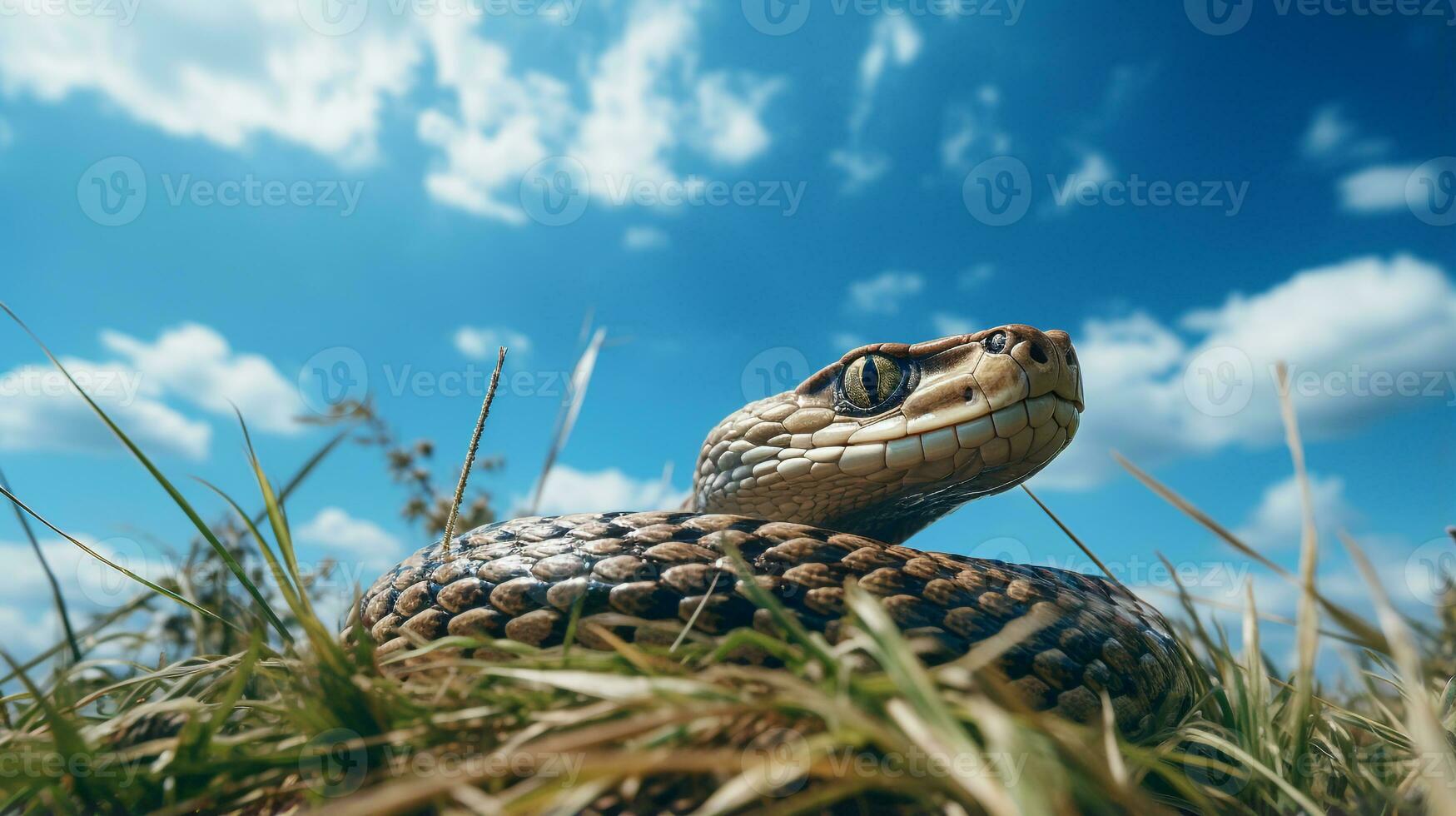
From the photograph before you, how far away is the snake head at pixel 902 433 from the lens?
3031mm

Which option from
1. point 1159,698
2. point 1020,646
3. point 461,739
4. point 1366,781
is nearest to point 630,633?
point 461,739

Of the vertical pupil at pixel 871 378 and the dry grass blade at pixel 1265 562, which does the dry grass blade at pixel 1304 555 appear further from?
the vertical pupil at pixel 871 378

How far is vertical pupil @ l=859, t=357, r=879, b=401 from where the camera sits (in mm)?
3375

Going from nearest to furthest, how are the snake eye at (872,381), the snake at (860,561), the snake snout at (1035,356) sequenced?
the snake at (860,561) → the snake snout at (1035,356) → the snake eye at (872,381)

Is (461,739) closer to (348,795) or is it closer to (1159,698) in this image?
(348,795)

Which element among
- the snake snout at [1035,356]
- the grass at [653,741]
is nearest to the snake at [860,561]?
the snake snout at [1035,356]

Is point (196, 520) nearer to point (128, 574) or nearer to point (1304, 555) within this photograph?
point (128, 574)

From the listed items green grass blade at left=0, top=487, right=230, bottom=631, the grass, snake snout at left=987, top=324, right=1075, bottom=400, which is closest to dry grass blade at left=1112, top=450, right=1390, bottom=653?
the grass

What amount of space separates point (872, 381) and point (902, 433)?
32cm

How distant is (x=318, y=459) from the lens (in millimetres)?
2822

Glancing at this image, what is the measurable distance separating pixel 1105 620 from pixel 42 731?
10.3ft

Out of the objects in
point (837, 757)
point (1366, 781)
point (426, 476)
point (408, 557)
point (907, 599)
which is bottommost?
point (1366, 781)

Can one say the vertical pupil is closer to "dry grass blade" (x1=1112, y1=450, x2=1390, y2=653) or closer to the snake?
the snake

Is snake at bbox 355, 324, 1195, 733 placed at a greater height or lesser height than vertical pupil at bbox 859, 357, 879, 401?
lesser
